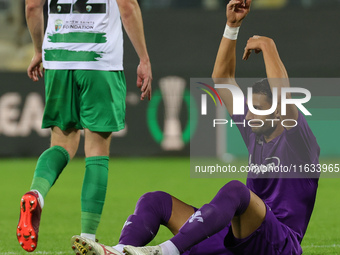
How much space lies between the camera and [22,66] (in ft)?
49.8

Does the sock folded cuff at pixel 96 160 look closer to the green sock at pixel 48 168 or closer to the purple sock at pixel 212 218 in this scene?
the green sock at pixel 48 168

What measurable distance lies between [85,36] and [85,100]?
1.33 ft

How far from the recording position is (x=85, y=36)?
15.7ft

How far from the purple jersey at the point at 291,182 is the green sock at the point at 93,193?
90 centimetres

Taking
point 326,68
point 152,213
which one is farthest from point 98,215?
point 326,68

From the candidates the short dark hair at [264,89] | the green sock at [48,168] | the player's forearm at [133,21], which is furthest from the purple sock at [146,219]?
the player's forearm at [133,21]

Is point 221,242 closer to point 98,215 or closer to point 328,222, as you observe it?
point 98,215

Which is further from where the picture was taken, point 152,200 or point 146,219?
point 152,200

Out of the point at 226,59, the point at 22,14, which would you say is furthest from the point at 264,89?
the point at 22,14

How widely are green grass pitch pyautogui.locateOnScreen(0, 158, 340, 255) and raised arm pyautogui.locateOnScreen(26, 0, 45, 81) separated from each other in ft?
4.07

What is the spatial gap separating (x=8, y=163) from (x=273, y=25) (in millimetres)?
5398

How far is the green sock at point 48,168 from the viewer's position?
442 cm

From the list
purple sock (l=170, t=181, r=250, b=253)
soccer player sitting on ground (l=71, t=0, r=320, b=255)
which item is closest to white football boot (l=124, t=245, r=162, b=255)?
soccer player sitting on ground (l=71, t=0, r=320, b=255)

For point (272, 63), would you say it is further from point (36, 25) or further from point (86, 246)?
point (36, 25)
